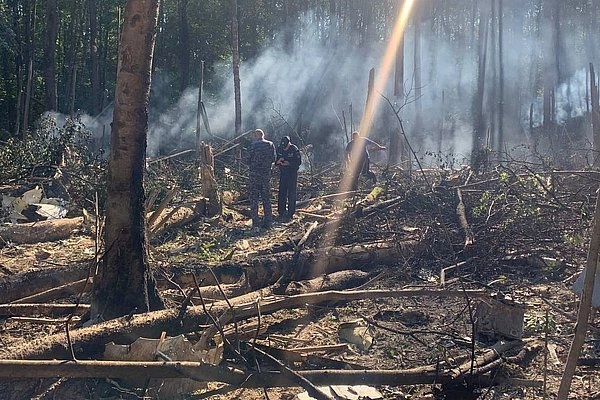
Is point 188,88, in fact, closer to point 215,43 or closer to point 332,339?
point 215,43

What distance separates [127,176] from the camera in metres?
4.83

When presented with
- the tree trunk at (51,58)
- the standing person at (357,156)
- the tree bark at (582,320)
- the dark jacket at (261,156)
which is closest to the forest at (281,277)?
the tree bark at (582,320)

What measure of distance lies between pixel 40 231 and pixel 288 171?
14.4 ft

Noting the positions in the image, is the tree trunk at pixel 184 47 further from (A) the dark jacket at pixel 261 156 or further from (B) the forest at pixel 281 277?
(A) the dark jacket at pixel 261 156

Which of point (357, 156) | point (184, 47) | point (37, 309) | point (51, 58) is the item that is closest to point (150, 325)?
point (37, 309)

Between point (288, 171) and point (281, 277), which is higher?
point (288, 171)

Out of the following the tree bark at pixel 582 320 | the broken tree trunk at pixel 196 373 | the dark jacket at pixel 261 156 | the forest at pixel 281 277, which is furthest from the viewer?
the dark jacket at pixel 261 156

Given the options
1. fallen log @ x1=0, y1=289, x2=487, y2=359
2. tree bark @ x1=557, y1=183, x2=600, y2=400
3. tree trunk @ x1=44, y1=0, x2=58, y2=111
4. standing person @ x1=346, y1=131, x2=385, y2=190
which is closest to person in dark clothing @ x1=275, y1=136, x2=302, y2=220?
standing person @ x1=346, y1=131, x2=385, y2=190

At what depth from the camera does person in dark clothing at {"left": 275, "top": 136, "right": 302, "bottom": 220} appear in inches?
434

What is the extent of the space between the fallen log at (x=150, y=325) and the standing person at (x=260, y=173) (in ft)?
18.0

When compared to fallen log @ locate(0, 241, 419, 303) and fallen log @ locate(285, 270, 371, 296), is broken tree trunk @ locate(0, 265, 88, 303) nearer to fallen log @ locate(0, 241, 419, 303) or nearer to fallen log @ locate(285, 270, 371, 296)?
fallen log @ locate(0, 241, 419, 303)

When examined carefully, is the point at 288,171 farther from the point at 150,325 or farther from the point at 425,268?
the point at 150,325

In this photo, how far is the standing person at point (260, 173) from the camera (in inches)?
413

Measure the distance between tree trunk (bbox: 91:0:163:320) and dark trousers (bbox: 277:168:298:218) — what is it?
6.28 meters
